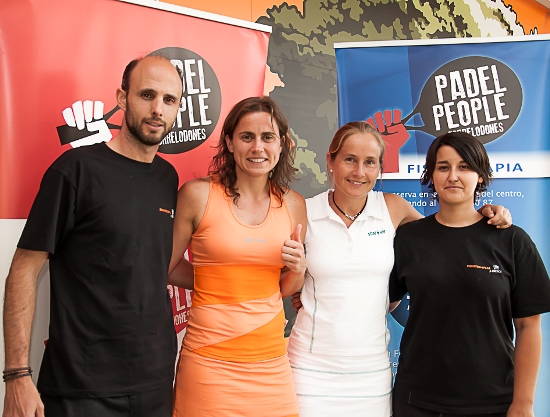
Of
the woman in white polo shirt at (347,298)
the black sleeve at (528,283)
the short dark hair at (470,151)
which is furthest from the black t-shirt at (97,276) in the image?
the black sleeve at (528,283)

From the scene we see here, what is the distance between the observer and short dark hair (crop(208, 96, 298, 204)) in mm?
1884

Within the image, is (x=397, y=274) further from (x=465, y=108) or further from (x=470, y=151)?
(x=465, y=108)

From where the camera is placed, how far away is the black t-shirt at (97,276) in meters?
1.49

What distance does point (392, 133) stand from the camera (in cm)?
270

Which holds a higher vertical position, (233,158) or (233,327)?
(233,158)

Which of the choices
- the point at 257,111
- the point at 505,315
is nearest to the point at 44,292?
the point at 257,111

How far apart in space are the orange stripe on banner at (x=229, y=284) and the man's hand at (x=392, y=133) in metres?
1.21

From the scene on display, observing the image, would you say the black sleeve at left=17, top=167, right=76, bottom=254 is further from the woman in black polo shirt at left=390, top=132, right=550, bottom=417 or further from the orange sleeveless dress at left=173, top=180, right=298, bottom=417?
the woman in black polo shirt at left=390, top=132, right=550, bottom=417

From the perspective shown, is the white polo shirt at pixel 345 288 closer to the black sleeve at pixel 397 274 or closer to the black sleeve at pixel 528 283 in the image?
the black sleeve at pixel 397 274

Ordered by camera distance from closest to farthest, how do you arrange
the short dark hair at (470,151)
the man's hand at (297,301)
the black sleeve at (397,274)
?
1. the short dark hair at (470,151)
2. the black sleeve at (397,274)
3. the man's hand at (297,301)

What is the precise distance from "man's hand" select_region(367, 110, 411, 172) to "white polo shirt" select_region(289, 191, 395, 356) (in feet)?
2.66

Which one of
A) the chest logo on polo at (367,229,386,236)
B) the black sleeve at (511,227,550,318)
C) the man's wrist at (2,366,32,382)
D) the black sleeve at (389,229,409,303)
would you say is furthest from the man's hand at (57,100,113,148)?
the black sleeve at (511,227,550,318)

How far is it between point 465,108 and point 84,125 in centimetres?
187

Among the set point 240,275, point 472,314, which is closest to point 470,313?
point 472,314
